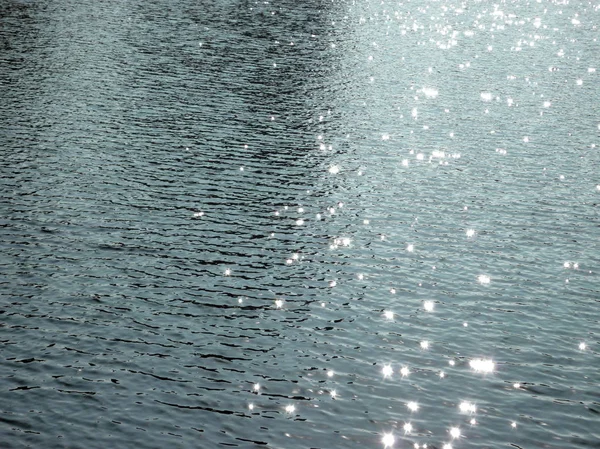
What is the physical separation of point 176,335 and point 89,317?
15.7ft

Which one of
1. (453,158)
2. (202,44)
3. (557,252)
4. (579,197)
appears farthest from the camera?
(202,44)

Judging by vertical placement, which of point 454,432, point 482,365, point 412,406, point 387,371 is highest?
point 482,365

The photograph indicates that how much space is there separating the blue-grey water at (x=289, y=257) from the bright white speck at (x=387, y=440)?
0.16 metres

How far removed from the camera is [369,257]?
158 feet

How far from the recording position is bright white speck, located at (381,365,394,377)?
35.2 m

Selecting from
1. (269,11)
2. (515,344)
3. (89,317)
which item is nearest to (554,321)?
(515,344)

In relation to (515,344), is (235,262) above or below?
above

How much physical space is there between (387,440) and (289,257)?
63.4ft

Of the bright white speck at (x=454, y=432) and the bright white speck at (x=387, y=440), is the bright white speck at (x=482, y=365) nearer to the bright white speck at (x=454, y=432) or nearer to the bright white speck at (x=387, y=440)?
the bright white speck at (x=454, y=432)

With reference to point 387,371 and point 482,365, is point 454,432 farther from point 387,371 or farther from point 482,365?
point 482,365

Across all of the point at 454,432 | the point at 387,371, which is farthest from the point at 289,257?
the point at 454,432

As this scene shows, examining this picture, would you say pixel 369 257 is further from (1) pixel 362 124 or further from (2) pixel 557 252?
(1) pixel 362 124

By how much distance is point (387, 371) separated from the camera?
3541 centimetres

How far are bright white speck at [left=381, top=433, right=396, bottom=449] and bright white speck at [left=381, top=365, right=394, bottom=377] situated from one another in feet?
16.0
